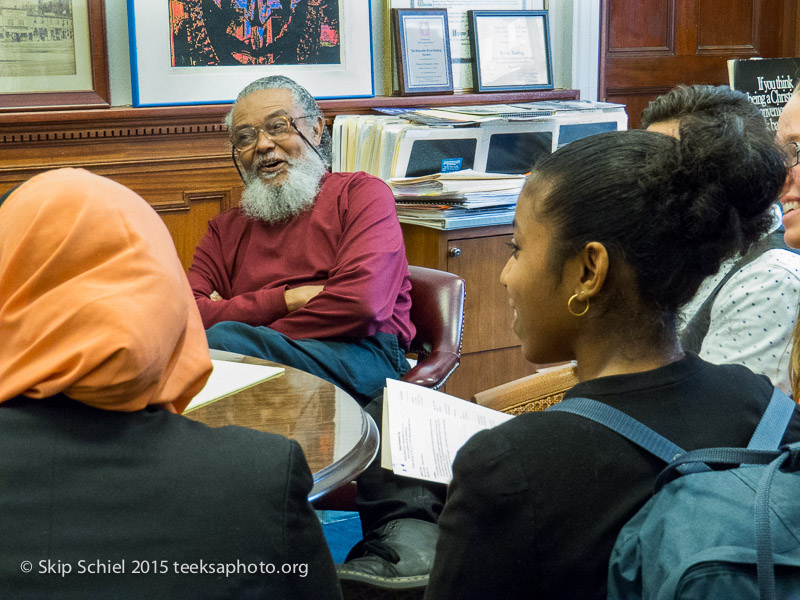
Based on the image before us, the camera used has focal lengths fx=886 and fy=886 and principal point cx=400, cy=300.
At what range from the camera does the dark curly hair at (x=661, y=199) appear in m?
1.06

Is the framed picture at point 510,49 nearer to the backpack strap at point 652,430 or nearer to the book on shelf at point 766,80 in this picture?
the book on shelf at point 766,80

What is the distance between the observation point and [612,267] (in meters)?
1.09

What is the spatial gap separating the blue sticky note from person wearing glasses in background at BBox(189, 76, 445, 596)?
0.50 m

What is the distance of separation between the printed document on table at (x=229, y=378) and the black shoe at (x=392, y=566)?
406mm

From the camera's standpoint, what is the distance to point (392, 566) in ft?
5.63

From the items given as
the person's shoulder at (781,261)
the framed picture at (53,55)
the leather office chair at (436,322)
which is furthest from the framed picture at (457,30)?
the person's shoulder at (781,261)

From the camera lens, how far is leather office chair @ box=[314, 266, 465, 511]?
2352 mm

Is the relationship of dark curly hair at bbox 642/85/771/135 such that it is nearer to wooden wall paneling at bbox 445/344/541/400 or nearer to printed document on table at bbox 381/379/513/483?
printed document on table at bbox 381/379/513/483

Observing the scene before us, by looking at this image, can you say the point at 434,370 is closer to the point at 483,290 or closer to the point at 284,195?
the point at 284,195

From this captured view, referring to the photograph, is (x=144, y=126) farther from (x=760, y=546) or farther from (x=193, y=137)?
(x=760, y=546)

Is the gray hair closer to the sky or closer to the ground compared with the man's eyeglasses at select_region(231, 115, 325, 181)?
closer to the sky

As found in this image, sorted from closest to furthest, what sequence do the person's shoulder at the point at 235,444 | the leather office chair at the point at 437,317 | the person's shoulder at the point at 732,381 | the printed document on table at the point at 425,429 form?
1. the person's shoulder at the point at 235,444
2. the person's shoulder at the point at 732,381
3. the printed document on table at the point at 425,429
4. the leather office chair at the point at 437,317

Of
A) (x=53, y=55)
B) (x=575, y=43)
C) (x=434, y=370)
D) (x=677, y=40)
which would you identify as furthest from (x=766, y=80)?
(x=53, y=55)

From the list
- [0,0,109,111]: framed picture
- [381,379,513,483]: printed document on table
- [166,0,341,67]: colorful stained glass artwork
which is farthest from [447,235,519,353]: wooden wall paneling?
[381,379,513,483]: printed document on table
